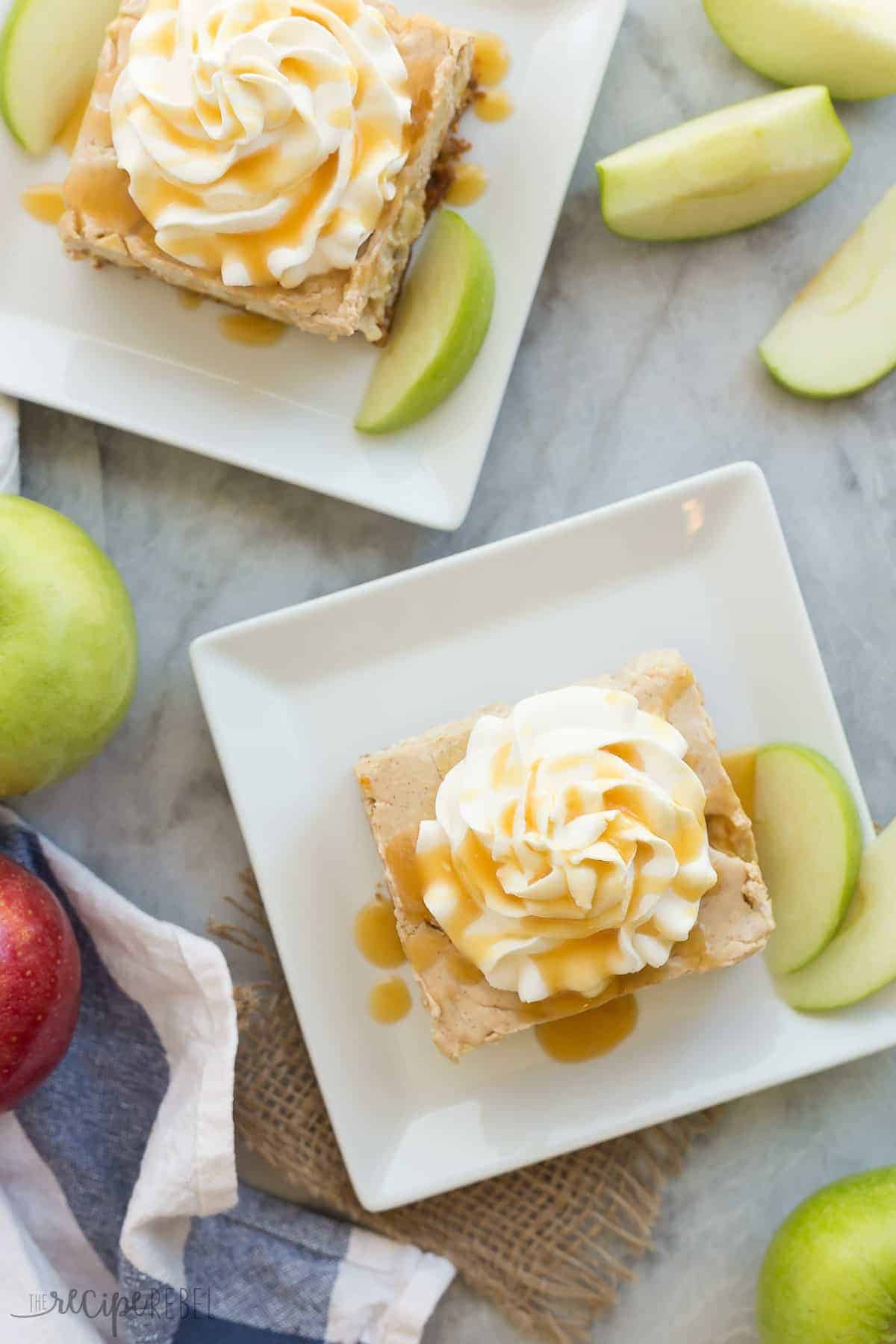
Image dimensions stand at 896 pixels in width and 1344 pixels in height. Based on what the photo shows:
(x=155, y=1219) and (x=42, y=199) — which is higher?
(x=42, y=199)

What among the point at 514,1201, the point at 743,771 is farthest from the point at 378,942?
the point at 743,771

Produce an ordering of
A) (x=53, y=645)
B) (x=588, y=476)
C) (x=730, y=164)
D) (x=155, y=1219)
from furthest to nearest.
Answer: (x=588, y=476)
(x=730, y=164)
(x=155, y=1219)
(x=53, y=645)

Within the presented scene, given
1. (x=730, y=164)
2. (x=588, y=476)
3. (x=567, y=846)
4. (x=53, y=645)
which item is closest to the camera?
(x=567, y=846)

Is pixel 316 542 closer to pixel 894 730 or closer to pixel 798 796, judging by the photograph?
pixel 798 796

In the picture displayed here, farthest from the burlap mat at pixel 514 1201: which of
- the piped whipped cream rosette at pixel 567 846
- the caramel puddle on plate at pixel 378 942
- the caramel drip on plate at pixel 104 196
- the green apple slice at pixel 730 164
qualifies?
the green apple slice at pixel 730 164

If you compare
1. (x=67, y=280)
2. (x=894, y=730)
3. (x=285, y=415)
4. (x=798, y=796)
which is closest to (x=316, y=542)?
(x=285, y=415)

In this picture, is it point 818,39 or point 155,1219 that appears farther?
point 818,39

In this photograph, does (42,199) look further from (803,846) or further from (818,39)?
(803,846)
